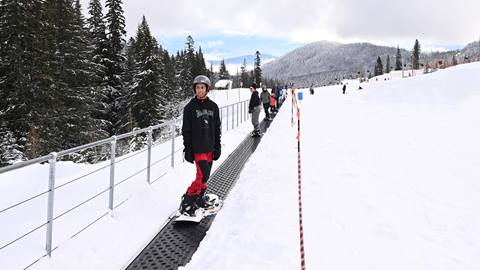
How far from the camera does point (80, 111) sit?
1094 inches

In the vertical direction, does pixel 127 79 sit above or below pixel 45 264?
above

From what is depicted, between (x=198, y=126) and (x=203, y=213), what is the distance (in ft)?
4.81

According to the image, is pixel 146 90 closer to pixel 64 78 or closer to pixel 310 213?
pixel 64 78

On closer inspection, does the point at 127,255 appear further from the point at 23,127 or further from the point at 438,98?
the point at 438,98

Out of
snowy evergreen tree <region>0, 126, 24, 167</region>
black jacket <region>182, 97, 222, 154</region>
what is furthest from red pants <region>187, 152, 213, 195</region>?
snowy evergreen tree <region>0, 126, 24, 167</region>

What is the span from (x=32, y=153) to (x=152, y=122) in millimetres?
18837

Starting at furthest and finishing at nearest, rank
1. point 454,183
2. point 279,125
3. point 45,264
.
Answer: point 279,125
point 454,183
point 45,264

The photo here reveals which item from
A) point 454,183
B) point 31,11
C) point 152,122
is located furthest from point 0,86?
point 454,183

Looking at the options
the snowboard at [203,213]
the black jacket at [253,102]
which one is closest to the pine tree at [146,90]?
the black jacket at [253,102]

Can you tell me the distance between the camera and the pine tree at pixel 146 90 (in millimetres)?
36562

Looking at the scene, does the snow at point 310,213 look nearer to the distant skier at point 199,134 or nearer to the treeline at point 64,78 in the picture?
the distant skier at point 199,134

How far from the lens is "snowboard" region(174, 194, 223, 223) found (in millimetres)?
5930

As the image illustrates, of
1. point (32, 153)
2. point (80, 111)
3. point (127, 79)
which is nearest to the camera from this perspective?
point (32, 153)

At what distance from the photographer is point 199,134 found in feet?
19.3
